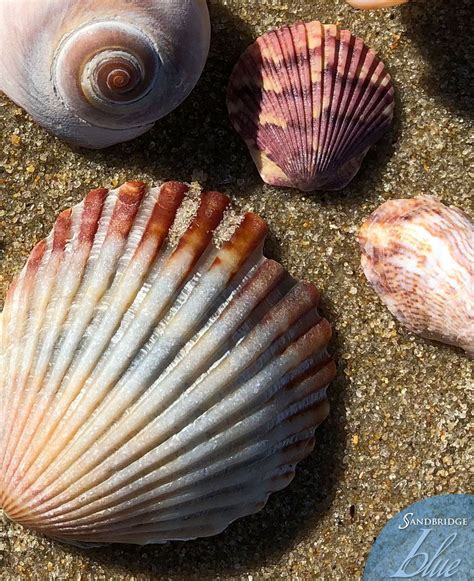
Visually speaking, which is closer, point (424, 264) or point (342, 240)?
point (424, 264)

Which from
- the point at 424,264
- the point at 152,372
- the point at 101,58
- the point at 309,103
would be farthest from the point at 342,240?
the point at 101,58

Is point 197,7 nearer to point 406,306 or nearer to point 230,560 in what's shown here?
point 406,306

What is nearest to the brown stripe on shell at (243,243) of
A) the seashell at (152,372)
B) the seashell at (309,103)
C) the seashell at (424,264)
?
the seashell at (152,372)

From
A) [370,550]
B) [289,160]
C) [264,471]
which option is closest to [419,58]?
[289,160]

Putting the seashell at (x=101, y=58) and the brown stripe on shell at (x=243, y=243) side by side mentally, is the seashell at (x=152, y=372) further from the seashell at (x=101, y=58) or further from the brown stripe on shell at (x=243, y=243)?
the seashell at (x=101, y=58)

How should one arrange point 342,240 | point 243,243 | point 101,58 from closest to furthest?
point 101,58, point 243,243, point 342,240

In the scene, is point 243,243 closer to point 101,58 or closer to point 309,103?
point 309,103
